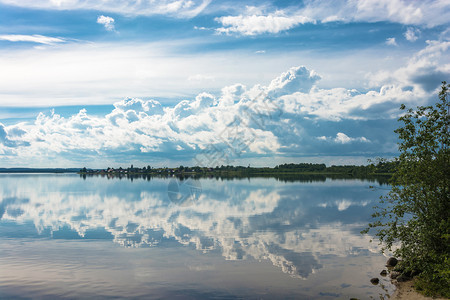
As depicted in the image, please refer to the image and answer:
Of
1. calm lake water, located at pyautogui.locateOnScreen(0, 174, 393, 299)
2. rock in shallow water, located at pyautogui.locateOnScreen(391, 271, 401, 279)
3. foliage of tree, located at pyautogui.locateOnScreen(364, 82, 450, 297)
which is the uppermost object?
foliage of tree, located at pyautogui.locateOnScreen(364, 82, 450, 297)

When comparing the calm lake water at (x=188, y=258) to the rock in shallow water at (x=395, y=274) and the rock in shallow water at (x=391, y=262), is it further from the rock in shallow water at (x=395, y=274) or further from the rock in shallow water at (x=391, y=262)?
the rock in shallow water at (x=395, y=274)

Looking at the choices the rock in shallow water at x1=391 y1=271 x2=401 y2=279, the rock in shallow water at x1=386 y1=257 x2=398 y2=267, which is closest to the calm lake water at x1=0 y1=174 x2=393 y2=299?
the rock in shallow water at x1=386 y1=257 x2=398 y2=267

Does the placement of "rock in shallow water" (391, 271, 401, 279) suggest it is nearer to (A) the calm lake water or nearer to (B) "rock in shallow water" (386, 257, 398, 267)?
(A) the calm lake water

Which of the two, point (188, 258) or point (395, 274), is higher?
point (395, 274)

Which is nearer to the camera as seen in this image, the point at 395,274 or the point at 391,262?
the point at 395,274

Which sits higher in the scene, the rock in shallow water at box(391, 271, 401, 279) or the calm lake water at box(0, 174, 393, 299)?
the rock in shallow water at box(391, 271, 401, 279)

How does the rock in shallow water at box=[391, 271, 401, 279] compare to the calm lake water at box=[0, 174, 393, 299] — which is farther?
the rock in shallow water at box=[391, 271, 401, 279]

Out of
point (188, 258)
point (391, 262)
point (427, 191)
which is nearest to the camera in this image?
point (427, 191)

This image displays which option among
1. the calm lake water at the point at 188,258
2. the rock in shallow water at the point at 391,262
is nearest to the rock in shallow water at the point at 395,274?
the calm lake water at the point at 188,258

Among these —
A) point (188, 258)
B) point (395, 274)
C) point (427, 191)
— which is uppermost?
point (427, 191)

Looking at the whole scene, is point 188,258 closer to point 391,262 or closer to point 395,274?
point 395,274

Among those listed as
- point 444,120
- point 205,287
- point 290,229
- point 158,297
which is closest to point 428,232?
point 444,120

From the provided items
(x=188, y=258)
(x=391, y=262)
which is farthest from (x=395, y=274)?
(x=188, y=258)

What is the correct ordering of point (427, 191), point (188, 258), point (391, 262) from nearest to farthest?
point (427, 191)
point (391, 262)
point (188, 258)
